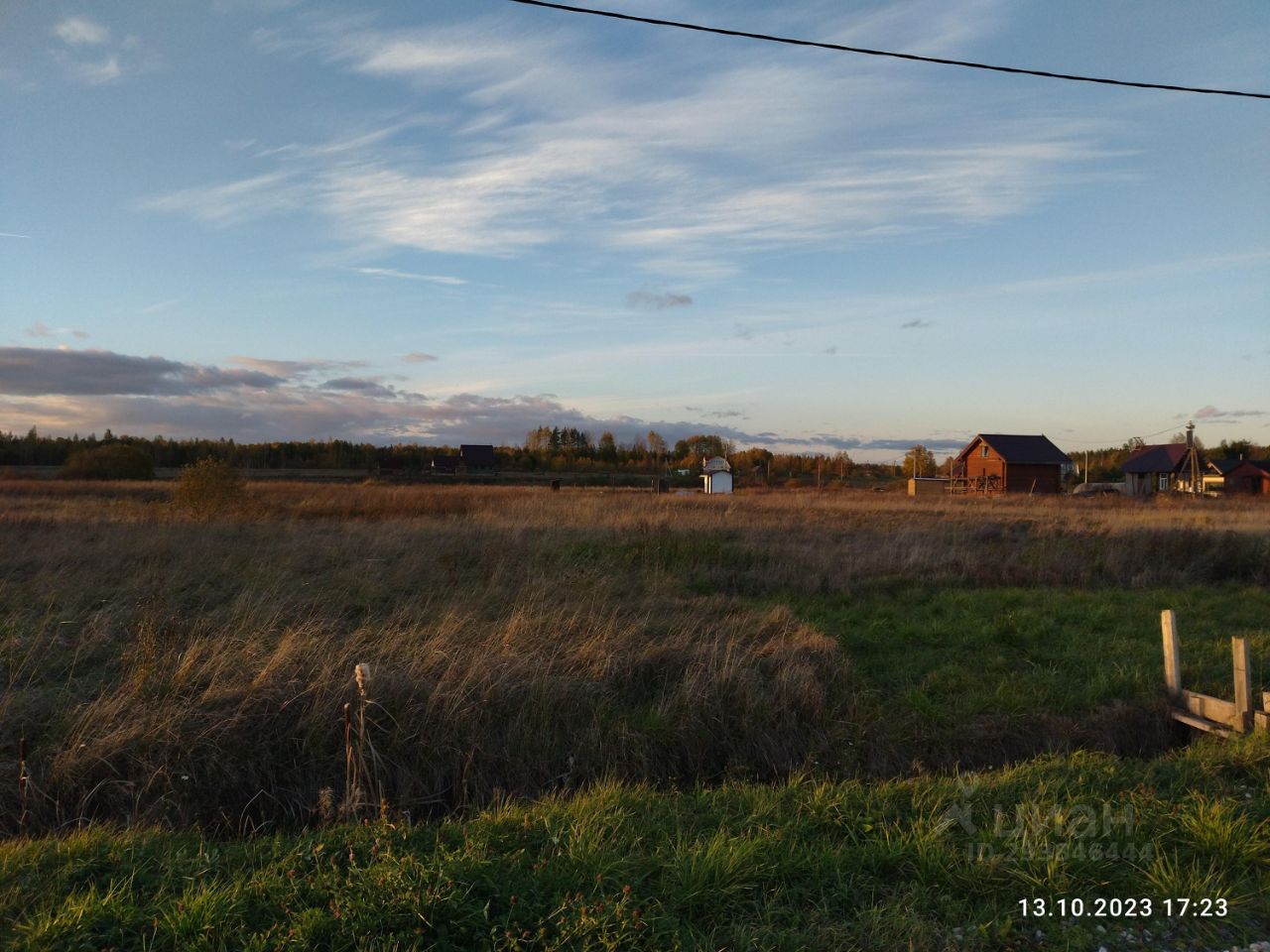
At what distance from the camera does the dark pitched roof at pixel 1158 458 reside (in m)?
69.7

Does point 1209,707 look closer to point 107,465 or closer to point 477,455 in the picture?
point 107,465

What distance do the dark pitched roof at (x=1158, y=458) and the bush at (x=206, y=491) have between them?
72977 millimetres

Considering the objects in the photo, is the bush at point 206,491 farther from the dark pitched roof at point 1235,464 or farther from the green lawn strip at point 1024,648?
the dark pitched roof at point 1235,464

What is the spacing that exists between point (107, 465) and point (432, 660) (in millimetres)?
58236

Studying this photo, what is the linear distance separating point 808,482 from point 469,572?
64893 millimetres

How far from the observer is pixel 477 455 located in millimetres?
91625

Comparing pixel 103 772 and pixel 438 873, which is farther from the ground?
pixel 438 873

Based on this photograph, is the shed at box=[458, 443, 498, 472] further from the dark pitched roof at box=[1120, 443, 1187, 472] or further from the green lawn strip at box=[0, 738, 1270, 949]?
the green lawn strip at box=[0, 738, 1270, 949]

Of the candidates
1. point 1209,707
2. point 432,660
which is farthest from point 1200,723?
point 432,660

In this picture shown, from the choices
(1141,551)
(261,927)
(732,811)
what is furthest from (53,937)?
(1141,551)

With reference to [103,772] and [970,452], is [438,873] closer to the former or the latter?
[103,772]

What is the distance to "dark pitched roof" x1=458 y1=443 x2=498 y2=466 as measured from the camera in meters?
90.6

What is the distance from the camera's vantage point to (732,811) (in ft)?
16.9

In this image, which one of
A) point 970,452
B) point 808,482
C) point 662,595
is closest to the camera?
point 662,595
